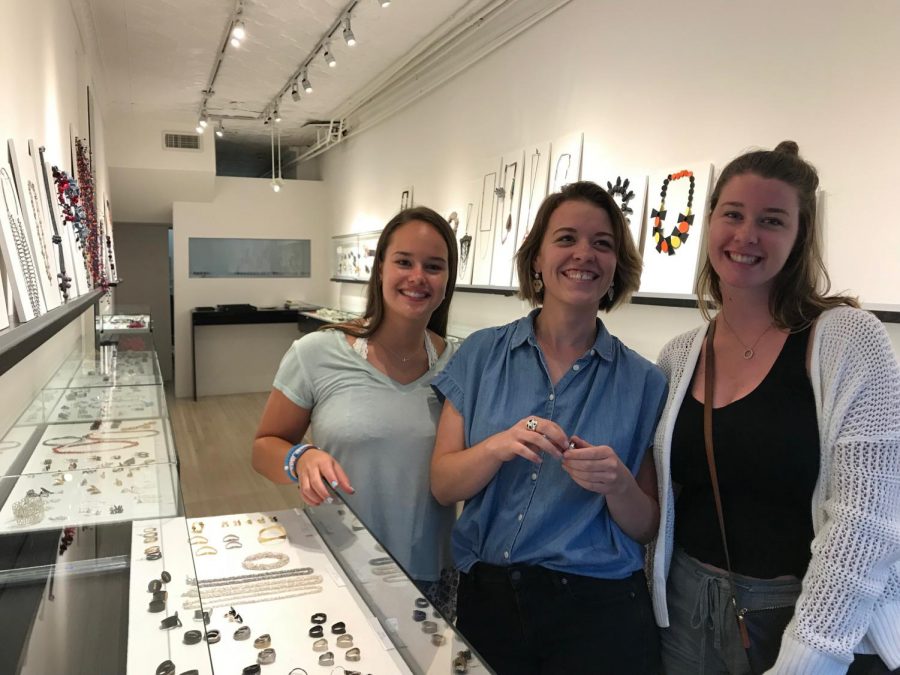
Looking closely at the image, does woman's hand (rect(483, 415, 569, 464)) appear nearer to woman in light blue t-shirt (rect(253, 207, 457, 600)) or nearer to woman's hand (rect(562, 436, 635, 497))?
woman's hand (rect(562, 436, 635, 497))

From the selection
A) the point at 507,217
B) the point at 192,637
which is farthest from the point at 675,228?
the point at 192,637

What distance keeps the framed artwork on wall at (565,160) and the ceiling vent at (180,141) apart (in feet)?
21.8

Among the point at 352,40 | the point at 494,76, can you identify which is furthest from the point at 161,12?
the point at 494,76

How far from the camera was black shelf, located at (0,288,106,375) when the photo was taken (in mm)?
1582

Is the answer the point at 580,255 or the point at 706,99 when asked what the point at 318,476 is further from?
the point at 706,99

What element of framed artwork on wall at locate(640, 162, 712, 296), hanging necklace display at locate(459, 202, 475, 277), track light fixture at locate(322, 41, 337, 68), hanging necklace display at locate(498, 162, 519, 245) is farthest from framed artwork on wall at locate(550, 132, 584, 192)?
track light fixture at locate(322, 41, 337, 68)

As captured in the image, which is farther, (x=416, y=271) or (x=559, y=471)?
(x=416, y=271)

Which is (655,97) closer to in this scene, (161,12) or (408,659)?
(408,659)

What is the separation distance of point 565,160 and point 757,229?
312 cm

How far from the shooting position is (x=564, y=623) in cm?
142

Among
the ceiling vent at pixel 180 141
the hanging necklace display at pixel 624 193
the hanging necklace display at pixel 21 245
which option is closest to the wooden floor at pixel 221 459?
the hanging necklace display at pixel 21 245

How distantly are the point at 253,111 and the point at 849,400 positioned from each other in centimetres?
872

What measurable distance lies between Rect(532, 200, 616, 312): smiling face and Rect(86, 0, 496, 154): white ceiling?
4.05m

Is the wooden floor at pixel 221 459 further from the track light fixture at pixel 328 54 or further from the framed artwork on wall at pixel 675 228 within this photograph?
the track light fixture at pixel 328 54
